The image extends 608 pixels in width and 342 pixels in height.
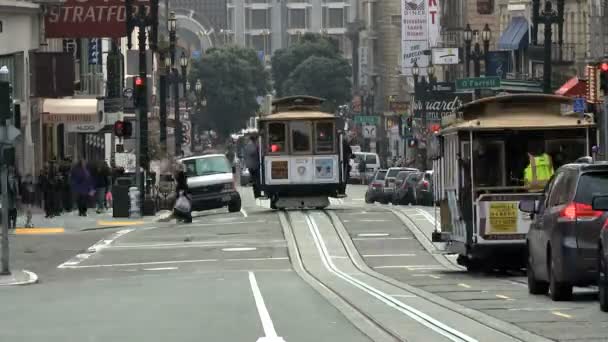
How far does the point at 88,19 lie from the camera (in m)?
55.6

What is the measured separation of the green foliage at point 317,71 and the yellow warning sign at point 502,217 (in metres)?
130

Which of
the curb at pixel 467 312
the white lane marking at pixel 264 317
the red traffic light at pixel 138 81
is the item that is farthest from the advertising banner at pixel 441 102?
the white lane marking at pixel 264 317

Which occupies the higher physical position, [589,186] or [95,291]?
[589,186]

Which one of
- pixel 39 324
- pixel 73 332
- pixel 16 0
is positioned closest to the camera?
pixel 73 332

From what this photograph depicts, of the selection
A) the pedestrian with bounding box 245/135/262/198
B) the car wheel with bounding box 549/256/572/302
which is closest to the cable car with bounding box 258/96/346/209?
the pedestrian with bounding box 245/135/262/198

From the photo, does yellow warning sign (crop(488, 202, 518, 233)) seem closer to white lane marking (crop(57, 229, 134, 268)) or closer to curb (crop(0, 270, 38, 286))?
curb (crop(0, 270, 38, 286))

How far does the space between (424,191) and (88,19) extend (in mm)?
12872

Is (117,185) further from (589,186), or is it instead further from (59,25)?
(589,186)

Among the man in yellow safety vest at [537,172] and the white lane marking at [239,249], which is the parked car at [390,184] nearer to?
the white lane marking at [239,249]

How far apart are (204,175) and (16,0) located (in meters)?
10.5

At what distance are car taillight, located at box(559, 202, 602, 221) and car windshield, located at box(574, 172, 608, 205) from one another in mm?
67

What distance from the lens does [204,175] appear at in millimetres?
55156

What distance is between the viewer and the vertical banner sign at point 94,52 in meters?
76.9

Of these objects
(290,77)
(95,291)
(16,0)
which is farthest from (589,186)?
(290,77)
